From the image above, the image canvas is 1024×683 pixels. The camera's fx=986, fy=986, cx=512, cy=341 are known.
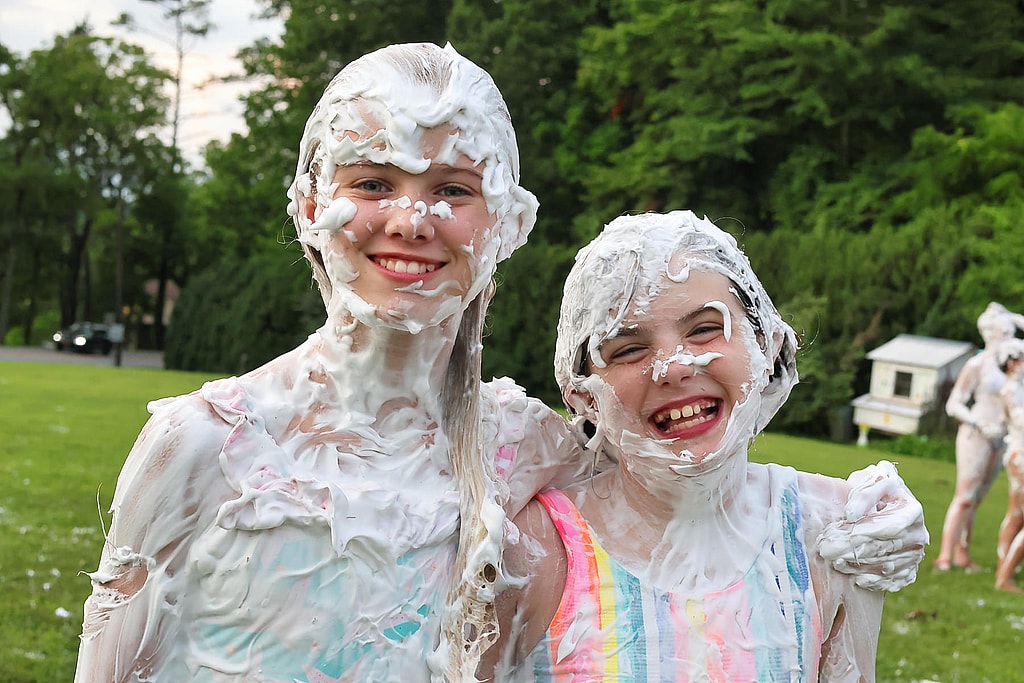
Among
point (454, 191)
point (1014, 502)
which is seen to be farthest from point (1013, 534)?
point (454, 191)

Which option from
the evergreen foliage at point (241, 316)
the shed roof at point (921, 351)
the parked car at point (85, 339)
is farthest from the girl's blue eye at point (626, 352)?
the parked car at point (85, 339)

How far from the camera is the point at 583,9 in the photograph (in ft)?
67.9

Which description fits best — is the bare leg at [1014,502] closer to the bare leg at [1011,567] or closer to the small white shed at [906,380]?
the bare leg at [1011,567]

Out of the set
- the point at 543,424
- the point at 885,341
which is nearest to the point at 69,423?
the point at 543,424

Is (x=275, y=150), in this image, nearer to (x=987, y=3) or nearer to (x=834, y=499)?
(x=987, y=3)

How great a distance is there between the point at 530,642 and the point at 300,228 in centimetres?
98

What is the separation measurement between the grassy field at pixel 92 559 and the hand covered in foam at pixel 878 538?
12.2 inches

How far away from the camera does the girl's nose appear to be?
1.80 meters

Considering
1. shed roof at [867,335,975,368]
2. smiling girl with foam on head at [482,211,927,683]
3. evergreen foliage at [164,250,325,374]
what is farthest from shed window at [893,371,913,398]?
smiling girl with foam on head at [482,211,927,683]

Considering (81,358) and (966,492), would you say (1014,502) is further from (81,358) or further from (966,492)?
(81,358)

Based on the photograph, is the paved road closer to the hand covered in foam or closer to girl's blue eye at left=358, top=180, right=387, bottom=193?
girl's blue eye at left=358, top=180, right=387, bottom=193

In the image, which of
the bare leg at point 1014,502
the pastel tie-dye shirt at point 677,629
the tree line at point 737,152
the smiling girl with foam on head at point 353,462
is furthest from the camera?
the tree line at point 737,152

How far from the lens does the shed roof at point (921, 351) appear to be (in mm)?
13211

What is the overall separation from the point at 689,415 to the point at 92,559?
559 cm
